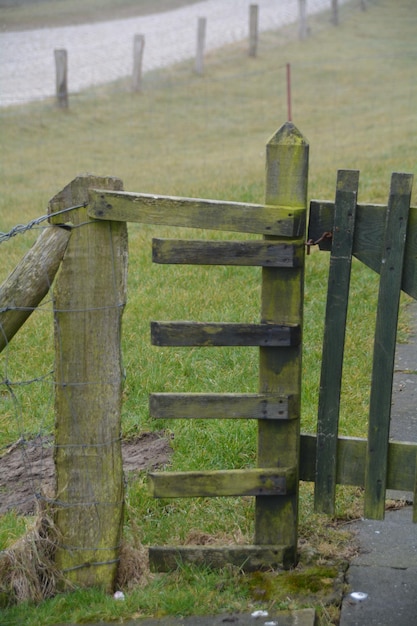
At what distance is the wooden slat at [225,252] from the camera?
3.91m

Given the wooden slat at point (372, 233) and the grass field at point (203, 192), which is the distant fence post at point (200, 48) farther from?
the wooden slat at point (372, 233)

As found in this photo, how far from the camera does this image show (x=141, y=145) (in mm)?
22562

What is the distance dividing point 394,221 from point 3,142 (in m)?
19.8

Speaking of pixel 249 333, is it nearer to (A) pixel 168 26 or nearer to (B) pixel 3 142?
(B) pixel 3 142

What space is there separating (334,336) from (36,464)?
2.33 meters

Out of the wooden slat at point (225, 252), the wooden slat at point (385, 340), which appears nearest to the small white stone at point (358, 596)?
the wooden slat at point (385, 340)

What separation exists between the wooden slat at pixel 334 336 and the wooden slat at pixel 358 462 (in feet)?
0.13

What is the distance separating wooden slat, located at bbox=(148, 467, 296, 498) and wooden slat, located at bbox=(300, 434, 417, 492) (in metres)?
0.11

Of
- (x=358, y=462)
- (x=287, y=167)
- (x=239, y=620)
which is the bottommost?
(x=239, y=620)

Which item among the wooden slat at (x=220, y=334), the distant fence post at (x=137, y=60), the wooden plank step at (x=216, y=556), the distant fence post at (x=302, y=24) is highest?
the distant fence post at (x=302, y=24)

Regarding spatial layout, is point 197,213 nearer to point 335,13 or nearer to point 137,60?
point 137,60

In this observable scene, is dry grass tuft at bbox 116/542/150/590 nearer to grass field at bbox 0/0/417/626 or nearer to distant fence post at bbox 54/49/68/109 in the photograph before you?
grass field at bbox 0/0/417/626

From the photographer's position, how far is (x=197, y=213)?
3.92 m

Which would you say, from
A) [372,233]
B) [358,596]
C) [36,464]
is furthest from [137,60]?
[358,596]
